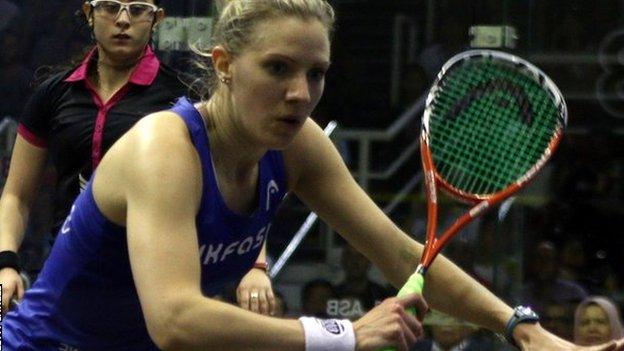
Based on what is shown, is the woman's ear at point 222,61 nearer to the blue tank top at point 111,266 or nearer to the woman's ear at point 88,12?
the blue tank top at point 111,266

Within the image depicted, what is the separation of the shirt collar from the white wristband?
1603mm

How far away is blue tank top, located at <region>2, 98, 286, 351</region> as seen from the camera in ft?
9.86

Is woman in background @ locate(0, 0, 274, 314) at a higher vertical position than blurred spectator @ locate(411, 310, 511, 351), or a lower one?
higher

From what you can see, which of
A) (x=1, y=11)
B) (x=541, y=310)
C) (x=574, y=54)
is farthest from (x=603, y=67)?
(x=1, y=11)

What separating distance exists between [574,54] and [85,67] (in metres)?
2.56

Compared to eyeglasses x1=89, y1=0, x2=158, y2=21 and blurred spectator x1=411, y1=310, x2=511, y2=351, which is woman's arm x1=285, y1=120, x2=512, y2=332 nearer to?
eyeglasses x1=89, y1=0, x2=158, y2=21

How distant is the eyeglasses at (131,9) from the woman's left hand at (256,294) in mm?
886

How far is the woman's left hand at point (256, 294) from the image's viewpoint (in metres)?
3.74

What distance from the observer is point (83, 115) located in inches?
170

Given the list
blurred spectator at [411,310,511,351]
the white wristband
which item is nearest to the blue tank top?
the white wristband

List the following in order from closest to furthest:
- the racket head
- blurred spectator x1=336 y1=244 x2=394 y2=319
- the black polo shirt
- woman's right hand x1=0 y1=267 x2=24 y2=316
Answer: the racket head → woman's right hand x1=0 y1=267 x2=24 y2=316 → the black polo shirt → blurred spectator x1=336 y1=244 x2=394 y2=319

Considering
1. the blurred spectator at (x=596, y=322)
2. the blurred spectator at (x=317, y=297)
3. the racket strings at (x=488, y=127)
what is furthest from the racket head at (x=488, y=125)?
the blurred spectator at (x=317, y=297)

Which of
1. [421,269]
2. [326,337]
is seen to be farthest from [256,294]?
[326,337]

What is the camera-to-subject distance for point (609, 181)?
6.46m
